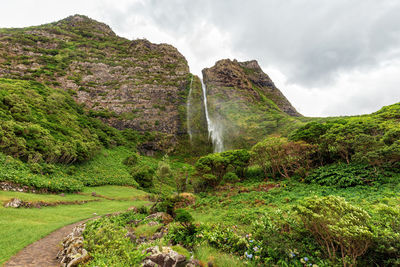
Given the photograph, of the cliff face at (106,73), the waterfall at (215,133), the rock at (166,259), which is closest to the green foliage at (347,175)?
the rock at (166,259)

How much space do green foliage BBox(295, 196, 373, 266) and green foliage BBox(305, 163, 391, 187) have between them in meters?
13.1

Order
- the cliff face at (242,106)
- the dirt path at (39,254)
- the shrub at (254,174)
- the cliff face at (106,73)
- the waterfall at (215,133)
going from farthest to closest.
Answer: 1. the waterfall at (215,133)
2. the cliff face at (242,106)
3. the cliff face at (106,73)
4. the shrub at (254,174)
5. the dirt path at (39,254)

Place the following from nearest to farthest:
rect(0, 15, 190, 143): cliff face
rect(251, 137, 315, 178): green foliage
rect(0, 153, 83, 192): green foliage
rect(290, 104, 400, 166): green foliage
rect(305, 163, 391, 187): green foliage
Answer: rect(305, 163, 391, 187): green foliage
rect(290, 104, 400, 166): green foliage
rect(0, 153, 83, 192): green foliage
rect(251, 137, 315, 178): green foliage
rect(0, 15, 190, 143): cliff face

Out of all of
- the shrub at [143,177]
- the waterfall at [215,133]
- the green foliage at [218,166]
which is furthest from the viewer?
the waterfall at [215,133]

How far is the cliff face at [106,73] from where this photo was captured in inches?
2212

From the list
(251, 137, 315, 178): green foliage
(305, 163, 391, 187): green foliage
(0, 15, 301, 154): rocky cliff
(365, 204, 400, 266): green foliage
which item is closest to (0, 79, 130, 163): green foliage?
(0, 15, 301, 154): rocky cliff

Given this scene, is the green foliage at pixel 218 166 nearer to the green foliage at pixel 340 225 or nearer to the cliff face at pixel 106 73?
the green foliage at pixel 340 225

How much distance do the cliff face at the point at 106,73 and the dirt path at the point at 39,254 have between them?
5262 cm

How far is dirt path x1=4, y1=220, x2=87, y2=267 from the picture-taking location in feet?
18.5

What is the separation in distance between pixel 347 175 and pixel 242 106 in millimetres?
59071

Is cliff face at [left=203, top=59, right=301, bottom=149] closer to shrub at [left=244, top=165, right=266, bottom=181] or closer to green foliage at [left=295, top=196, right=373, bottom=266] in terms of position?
shrub at [left=244, top=165, right=266, bottom=181]

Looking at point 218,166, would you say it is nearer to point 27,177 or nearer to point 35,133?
point 27,177

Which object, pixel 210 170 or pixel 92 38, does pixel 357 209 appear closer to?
pixel 210 170

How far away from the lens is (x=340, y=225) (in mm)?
3961
